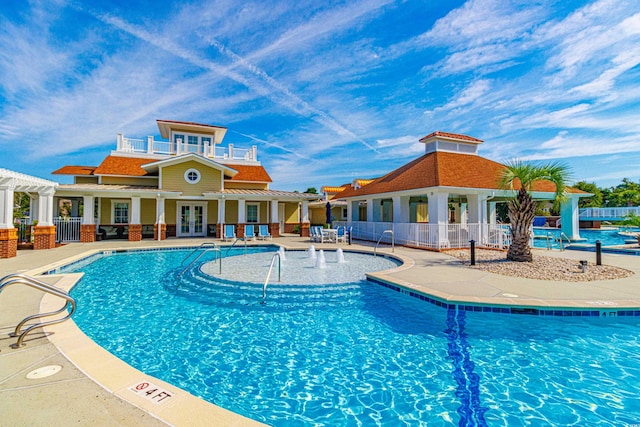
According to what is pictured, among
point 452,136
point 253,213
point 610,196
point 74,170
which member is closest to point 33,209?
point 74,170

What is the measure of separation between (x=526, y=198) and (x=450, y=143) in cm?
1042

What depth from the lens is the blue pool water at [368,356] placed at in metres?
3.45

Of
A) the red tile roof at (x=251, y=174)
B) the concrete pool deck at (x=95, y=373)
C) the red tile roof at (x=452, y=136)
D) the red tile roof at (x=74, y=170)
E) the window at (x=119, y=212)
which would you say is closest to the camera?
the concrete pool deck at (x=95, y=373)

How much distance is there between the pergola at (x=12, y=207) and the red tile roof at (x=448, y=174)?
18.0 m

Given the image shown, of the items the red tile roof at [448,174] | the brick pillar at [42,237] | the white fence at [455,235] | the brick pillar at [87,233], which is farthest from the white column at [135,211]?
the white fence at [455,235]

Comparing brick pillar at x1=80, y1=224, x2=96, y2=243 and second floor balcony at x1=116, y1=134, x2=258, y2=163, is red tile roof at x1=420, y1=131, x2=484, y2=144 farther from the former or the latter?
brick pillar at x1=80, y1=224, x2=96, y2=243

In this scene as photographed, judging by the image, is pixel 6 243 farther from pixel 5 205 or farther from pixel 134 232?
pixel 134 232

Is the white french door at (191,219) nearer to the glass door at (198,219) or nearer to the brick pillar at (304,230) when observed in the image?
the glass door at (198,219)

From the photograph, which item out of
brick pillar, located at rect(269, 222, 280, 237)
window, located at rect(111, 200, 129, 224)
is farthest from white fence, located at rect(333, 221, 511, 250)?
window, located at rect(111, 200, 129, 224)

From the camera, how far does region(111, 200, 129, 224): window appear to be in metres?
21.3

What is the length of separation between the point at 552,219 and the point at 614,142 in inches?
840

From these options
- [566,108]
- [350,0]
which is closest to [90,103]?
[350,0]

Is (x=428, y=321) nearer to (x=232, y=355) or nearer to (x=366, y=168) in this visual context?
(x=232, y=355)

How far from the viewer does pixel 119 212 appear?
2152 centimetres
